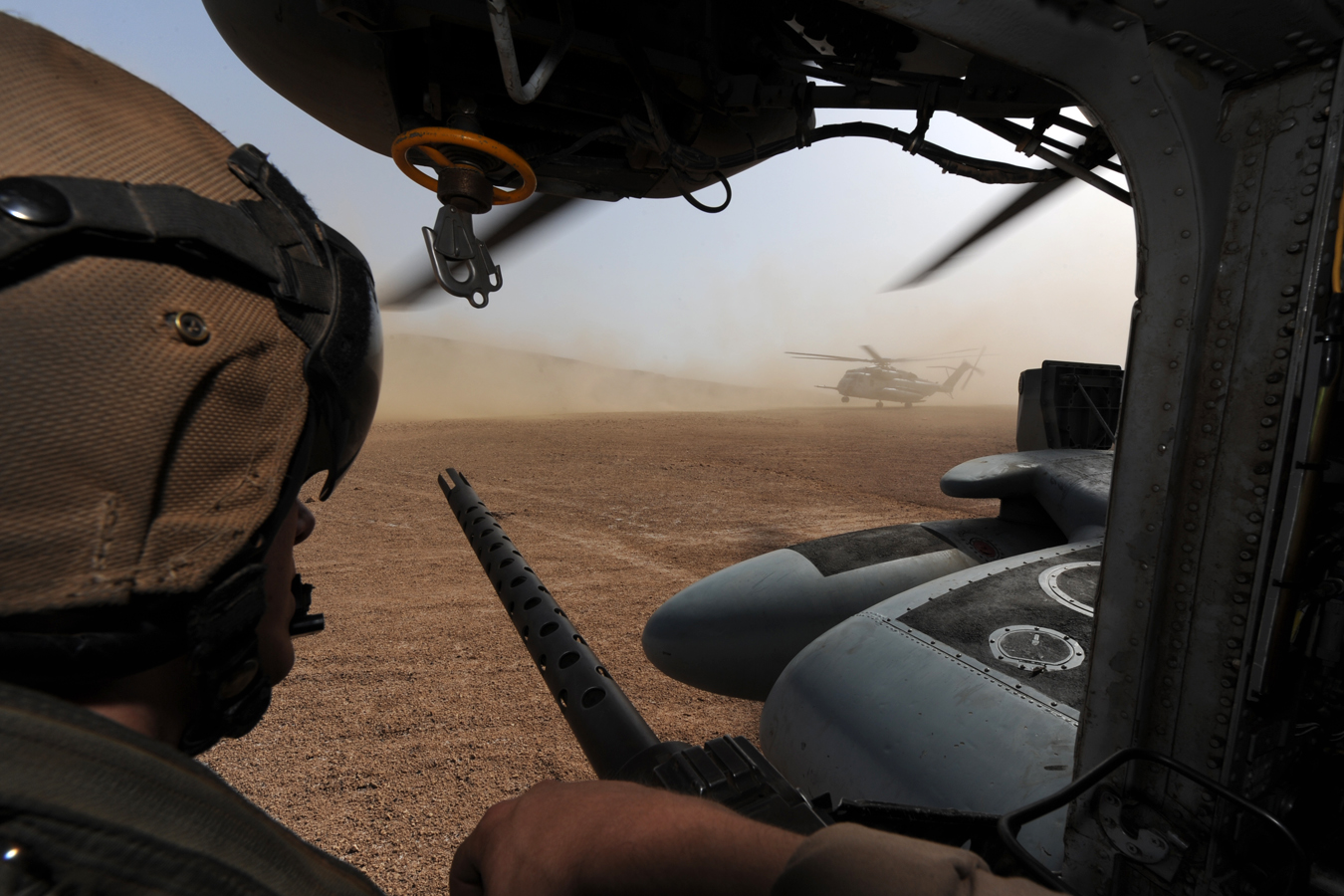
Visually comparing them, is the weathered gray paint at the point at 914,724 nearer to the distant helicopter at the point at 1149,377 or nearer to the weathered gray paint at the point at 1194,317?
the distant helicopter at the point at 1149,377

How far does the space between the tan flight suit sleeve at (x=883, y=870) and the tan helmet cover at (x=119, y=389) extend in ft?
2.85

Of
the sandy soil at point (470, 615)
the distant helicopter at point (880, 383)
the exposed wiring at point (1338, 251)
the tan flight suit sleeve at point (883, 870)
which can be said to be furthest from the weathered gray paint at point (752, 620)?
the distant helicopter at point (880, 383)

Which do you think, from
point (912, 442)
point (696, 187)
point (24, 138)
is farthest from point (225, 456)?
point (912, 442)

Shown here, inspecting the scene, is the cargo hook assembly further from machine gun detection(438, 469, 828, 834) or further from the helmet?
the helmet

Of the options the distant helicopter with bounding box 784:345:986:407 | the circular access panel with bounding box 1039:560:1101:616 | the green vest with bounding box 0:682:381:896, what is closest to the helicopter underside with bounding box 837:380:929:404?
the distant helicopter with bounding box 784:345:986:407

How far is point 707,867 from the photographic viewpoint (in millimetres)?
881

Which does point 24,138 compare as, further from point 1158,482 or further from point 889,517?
point 889,517

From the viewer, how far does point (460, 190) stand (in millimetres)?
2703

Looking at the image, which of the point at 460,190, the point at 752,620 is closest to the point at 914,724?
the point at 752,620

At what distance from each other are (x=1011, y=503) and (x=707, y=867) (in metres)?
5.16

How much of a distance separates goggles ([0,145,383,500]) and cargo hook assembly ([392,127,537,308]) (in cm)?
170

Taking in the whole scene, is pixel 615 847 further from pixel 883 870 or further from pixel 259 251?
pixel 259 251

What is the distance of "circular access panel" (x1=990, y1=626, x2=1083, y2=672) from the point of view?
2.64 metres

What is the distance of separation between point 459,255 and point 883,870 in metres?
2.90
